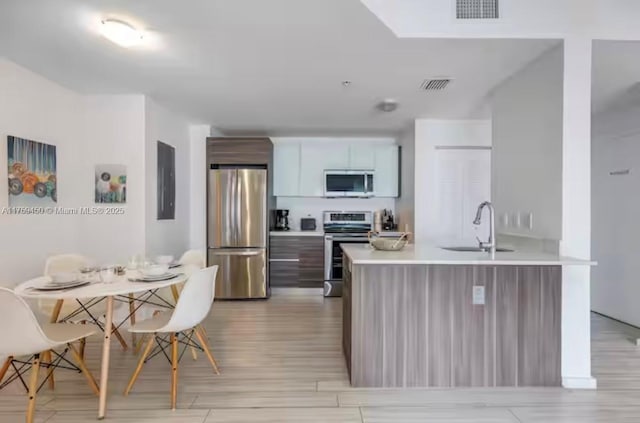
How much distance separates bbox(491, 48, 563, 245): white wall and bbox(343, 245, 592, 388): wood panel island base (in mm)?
449

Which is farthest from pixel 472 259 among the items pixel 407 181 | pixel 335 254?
pixel 335 254

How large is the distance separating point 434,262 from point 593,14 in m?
1.90

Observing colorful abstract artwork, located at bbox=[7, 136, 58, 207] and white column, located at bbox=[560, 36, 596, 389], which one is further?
colorful abstract artwork, located at bbox=[7, 136, 58, 207]

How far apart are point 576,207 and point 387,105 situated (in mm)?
1959

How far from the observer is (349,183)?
526 cm

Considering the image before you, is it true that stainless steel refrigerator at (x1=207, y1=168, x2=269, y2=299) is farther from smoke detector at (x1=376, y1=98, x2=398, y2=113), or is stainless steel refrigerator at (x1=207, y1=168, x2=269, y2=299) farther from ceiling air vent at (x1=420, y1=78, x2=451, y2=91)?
ceiling air vent at (x1=420, y1=78, x2=451, y2=91)

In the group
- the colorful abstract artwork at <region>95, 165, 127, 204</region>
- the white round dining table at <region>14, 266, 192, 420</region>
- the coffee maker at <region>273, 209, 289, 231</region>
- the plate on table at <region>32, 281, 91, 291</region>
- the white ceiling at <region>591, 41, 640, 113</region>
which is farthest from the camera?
the coffee maker at <region>273, 209, 289, 231</region>

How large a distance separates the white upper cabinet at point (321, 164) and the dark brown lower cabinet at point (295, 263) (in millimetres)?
715

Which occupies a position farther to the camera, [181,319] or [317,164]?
[317,164]

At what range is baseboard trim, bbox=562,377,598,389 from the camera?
7.86ft

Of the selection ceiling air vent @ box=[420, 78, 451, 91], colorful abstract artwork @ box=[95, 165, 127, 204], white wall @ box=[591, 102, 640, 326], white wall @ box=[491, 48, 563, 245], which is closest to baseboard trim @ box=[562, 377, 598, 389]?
white wall @ box=[491, 48, 563, 245]

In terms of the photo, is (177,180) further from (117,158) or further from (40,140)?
(40,140)

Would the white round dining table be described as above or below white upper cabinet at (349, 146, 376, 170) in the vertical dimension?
below

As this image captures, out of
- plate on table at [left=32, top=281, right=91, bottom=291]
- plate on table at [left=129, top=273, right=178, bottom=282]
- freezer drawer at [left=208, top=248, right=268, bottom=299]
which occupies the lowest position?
freezer drawer at [left=208, top=248, right=268, bottom=299]
